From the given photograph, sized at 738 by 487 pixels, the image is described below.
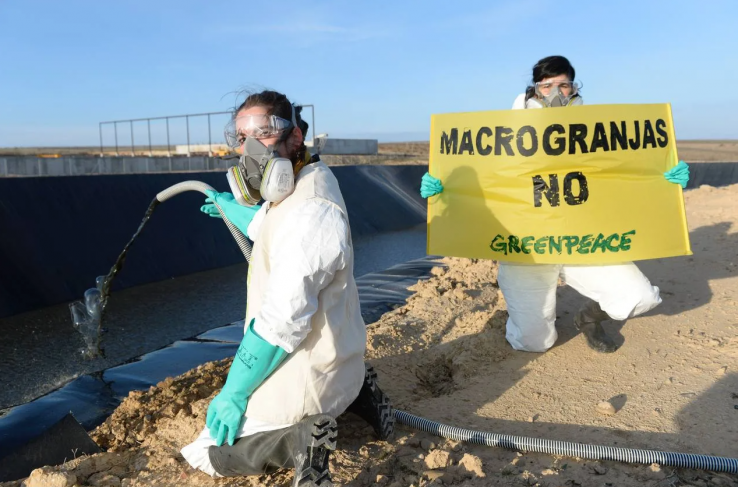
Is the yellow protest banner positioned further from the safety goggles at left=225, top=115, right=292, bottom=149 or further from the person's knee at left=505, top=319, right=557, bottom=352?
the safety goggles at left=225, top=115, right=292, bottom=149

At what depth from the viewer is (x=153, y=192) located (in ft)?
26.6

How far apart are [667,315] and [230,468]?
3.56 meters

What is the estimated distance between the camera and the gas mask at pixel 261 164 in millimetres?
2430

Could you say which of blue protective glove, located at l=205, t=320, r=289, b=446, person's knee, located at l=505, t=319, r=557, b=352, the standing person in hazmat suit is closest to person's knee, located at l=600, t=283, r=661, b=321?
the standing person in hazmat suit

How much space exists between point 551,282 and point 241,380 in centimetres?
249

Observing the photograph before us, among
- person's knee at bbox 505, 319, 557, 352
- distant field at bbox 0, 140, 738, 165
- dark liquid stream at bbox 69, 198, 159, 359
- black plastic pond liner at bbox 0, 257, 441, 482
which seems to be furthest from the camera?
distant field at bbox 0, 140, 738, 165

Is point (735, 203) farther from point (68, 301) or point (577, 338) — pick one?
point (68, 301)

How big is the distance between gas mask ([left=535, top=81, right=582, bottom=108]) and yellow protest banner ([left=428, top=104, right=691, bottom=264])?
99 mm

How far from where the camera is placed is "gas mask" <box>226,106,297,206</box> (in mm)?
2430

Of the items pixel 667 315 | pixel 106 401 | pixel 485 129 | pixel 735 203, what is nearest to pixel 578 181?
pixel 485 129

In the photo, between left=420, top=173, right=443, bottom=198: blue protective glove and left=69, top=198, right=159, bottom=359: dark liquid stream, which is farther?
left=69, top=198, right=159, bottom=359: dark liquid stream

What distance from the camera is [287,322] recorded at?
2.28 meters

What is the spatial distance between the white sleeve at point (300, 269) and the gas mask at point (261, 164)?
0.16 m

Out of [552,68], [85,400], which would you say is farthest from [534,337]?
[85,400]
